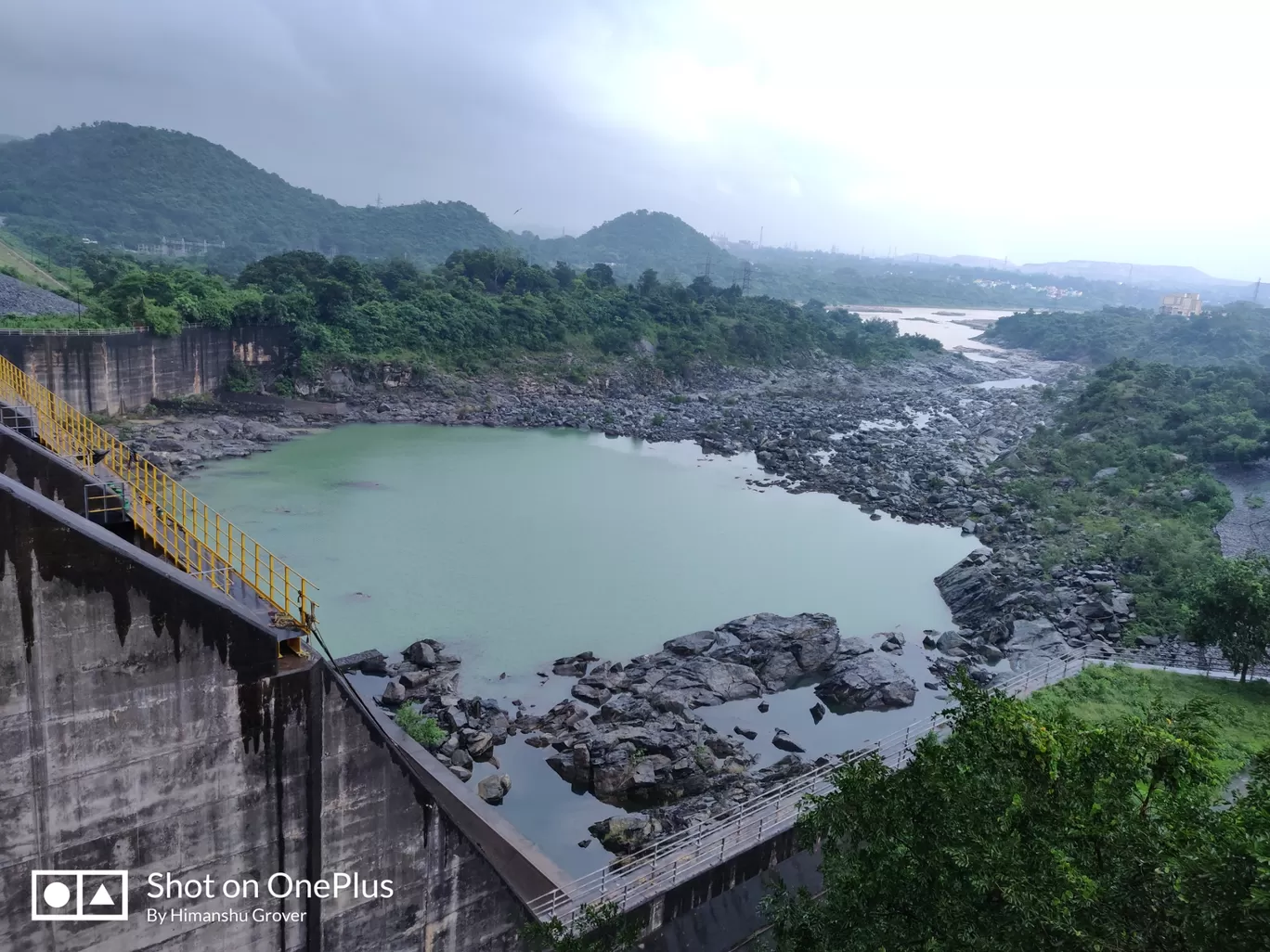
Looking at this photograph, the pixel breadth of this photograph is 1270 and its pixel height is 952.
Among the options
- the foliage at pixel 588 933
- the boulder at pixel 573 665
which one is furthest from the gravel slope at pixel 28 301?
the foliage at pixel 588 933

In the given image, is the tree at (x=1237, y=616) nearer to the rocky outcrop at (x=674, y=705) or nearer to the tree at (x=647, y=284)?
the rocky outcrop at (x=674, y=705)

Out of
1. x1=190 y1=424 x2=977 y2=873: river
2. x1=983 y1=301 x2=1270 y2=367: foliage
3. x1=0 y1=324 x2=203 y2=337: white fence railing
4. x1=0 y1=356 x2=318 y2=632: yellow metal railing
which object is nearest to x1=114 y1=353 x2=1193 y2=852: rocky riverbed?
x1=190 y1=424 x2=977 y2=873: river

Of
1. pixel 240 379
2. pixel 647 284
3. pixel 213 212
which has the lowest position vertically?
pixel 240 379

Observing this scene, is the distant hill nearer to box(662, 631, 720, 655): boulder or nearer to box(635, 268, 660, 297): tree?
box(635, 268, 660, 297): tree

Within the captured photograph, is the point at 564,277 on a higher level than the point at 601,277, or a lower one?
lower

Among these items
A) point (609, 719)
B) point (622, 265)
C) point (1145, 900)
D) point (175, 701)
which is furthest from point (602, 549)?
point (622, 265)

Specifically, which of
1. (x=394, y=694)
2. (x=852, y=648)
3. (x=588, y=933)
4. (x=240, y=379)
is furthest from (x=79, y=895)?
(x=240, y=379)

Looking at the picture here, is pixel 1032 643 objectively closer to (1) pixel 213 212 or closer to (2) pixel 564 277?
(2) pixel 564 277
